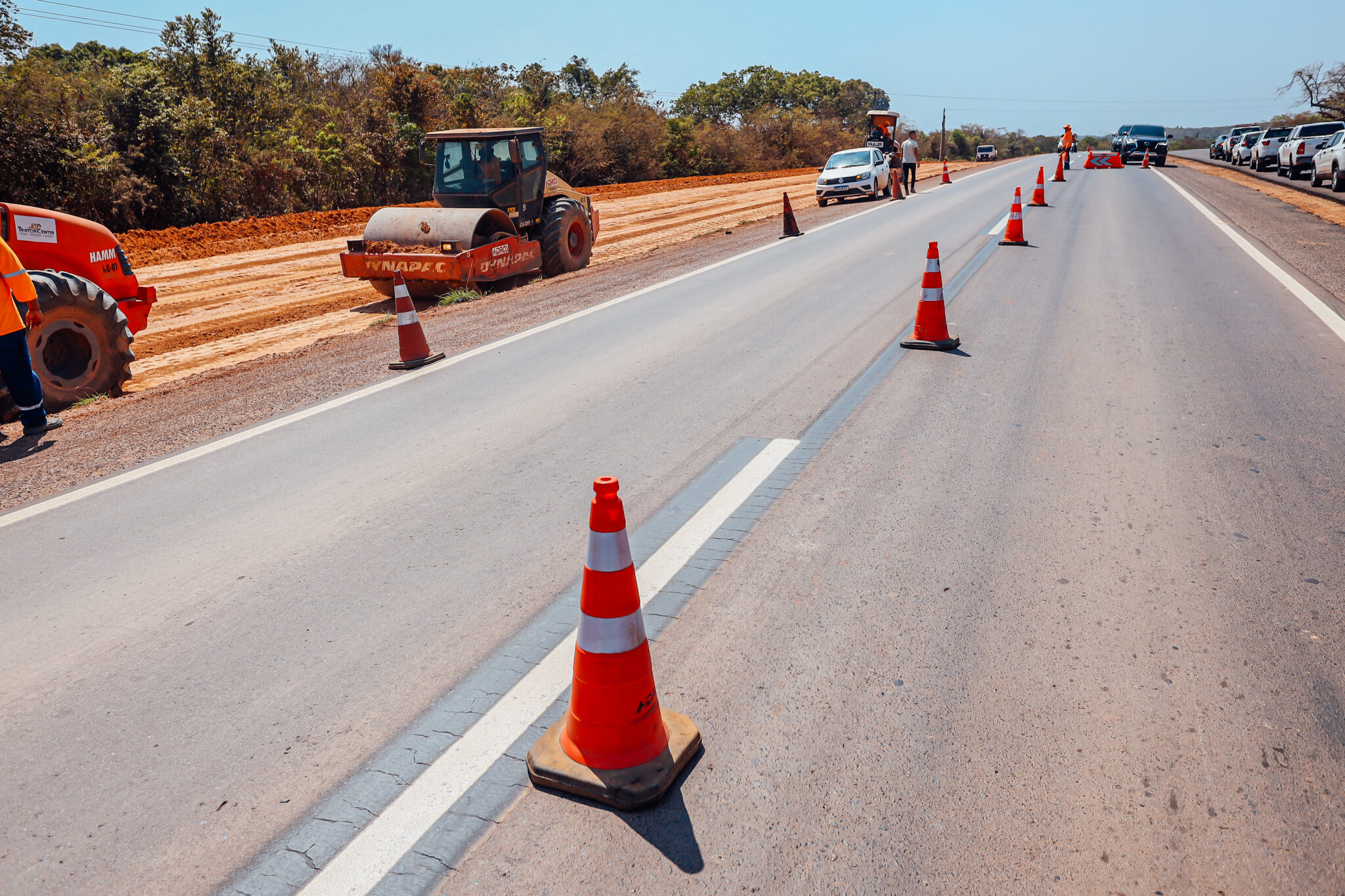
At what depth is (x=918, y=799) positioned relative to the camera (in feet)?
8.52

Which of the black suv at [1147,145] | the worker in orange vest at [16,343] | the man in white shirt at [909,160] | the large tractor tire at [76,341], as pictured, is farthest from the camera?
the black suv at [1147,145]

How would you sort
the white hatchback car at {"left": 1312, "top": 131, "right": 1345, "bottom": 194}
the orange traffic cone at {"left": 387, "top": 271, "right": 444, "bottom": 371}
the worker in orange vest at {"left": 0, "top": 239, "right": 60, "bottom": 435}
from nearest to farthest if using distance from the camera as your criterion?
the worker in orange vest at {"left": 0, "top": 239, "right": 60, "bottom": 435}, the orange traffic cone at {"left": 387, "top": 271, "right": 444, "bottom": 371}, the white hatchback car at {"left": 1312, "top": 131, "right": 1345, "bottom": 194}

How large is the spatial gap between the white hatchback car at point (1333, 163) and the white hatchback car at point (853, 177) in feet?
A: 39.8

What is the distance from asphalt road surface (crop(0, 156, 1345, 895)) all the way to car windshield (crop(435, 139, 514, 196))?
24.5 ft

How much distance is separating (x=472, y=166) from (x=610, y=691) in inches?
500

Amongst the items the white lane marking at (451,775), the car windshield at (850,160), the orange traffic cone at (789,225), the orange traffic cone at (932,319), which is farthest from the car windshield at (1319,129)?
the white lane marking at (451,775)

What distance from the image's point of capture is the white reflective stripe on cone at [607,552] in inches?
106

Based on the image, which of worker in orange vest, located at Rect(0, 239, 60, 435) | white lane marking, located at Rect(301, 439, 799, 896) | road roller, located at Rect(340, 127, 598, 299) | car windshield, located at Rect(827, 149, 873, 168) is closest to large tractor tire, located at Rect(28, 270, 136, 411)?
worker in orange vest, located at Rect(0, 239, 60, 435)

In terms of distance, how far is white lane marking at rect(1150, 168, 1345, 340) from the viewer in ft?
28.0

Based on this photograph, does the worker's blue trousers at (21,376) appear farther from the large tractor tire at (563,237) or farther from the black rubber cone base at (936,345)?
the large tractor tire at (563,237)

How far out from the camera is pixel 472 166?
1393 cm

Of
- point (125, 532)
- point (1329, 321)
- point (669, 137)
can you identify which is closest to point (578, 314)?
point (125, 532)

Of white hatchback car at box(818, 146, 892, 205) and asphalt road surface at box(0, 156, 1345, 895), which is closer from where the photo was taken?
asphalt road surface at box(0, 156, 1345, 895)

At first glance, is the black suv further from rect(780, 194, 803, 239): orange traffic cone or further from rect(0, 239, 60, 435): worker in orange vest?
rect(0, 239, 60, 435): worker in orange vest
